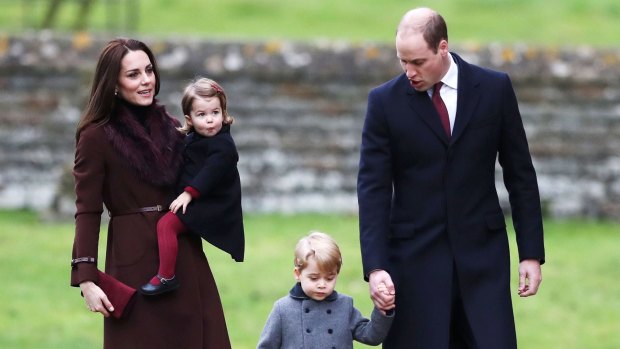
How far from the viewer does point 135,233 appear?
6.85 meters

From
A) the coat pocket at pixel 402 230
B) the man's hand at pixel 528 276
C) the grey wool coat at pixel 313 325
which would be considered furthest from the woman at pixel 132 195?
the man's hand at pixel 528 276

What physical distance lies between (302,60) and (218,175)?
7951mm

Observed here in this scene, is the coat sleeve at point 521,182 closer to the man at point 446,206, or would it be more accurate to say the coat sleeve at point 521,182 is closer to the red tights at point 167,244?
the man at point 446,206

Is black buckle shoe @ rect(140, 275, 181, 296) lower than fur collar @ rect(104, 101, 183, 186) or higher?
lower

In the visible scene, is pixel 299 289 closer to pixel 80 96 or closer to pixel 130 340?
pixel 130 340

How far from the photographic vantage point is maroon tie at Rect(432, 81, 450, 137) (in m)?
6.94

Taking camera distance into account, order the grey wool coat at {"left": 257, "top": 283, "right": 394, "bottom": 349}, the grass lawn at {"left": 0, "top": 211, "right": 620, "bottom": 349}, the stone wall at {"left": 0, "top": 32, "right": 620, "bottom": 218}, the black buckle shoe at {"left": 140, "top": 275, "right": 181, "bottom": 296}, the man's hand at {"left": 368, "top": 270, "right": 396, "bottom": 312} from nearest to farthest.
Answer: the man's hand at {"left": 368, "top": 270, "right": 396, "bottom": 312} < the black buckle shoe at {"left": 140, "top": 275, "right": 181, "bottom": 296} < the grey wool coat at {"left": 257, "top": 283, "right": 394, "bottom": 349} < the grass lawn at {"left": 0, "top": 211, "right": 620, "bottom": 349} < the stone wall at {"left": 0, "top": 32, "right": 620, "bottom": 218}

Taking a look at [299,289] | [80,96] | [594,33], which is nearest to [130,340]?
[299,289]

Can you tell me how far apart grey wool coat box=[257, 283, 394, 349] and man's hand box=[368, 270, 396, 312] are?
0.19 m

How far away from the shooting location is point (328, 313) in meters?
6.90

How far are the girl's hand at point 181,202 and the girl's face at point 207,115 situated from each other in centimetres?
29

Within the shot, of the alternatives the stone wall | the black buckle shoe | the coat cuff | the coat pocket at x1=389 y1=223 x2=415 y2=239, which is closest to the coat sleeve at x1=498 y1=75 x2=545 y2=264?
the coat pocket at x1=389 y1=223 x2=415 y2=239

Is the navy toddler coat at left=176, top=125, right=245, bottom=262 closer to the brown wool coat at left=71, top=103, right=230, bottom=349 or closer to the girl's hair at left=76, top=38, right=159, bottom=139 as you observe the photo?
the brown wool coat at left=71, top=103, right=230, bottom=349

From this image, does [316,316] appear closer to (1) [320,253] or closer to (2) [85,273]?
(1) [320,253]
